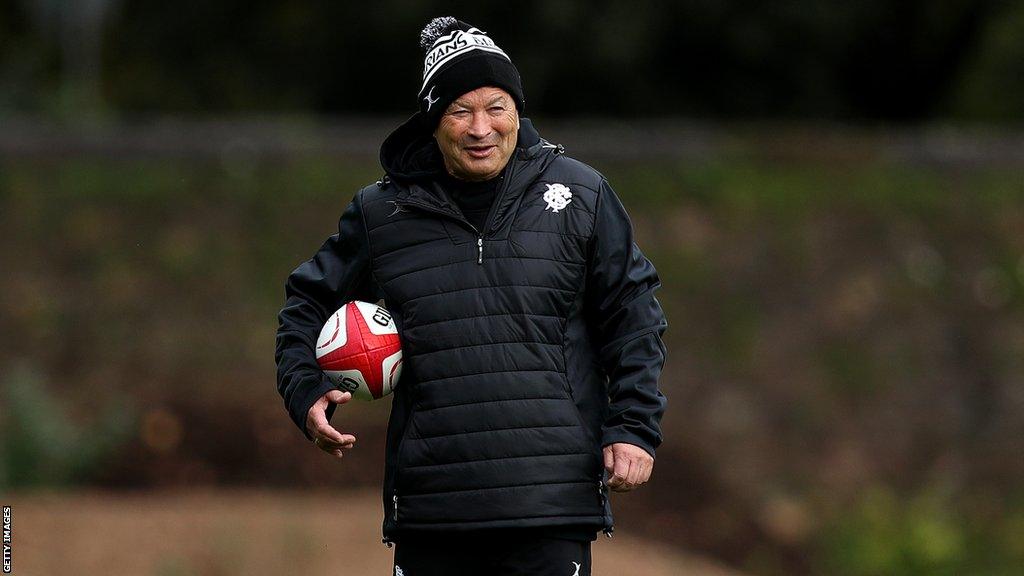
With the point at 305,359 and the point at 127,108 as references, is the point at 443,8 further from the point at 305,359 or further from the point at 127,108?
the point at 305,359

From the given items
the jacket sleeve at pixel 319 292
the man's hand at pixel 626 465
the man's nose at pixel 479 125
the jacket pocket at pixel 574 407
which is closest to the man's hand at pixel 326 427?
the jacket sleeve at pixel 319 292

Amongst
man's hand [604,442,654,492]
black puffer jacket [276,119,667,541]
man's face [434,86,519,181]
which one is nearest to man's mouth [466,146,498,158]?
man's face [434,86,519,181]

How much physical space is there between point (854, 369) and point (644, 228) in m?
1.77

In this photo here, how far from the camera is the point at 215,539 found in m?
8.97

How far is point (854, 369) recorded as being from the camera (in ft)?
38.0

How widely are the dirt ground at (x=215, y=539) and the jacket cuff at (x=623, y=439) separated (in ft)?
13.9

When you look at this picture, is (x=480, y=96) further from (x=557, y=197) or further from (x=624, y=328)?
(x=624, y=328)

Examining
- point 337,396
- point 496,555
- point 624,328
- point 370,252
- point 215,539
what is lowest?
point 215,539

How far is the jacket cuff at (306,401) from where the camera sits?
181 inches

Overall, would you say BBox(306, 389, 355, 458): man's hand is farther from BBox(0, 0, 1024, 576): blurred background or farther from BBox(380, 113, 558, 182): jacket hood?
BBox(0, 0, 1024, 576): blurred background

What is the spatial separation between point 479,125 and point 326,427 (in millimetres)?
909

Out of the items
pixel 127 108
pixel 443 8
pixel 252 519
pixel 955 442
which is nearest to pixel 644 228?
pixel 955 442

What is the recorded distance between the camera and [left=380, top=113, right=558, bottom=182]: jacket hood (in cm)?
471

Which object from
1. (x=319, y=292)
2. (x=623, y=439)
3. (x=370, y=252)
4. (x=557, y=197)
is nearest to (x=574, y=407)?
(x=623, y=439)
